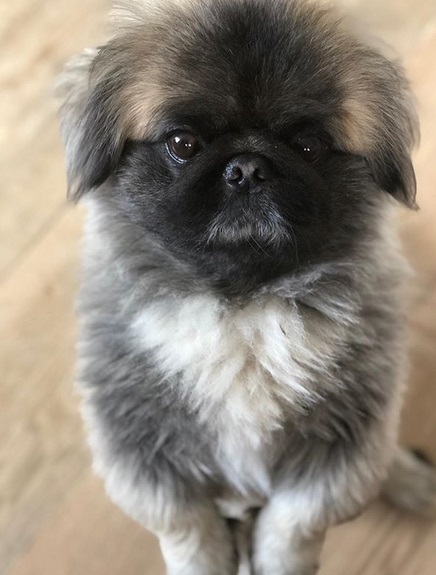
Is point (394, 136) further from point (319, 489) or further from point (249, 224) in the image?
point (319, 489)

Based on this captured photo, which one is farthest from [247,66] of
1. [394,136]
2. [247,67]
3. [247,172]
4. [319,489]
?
[319,489]

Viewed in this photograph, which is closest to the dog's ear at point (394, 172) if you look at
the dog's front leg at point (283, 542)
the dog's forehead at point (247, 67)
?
the dog's forehead at point (247, 67)

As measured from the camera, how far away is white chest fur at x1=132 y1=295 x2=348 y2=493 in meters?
0.93

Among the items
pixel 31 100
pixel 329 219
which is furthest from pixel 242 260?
pixel 31 100

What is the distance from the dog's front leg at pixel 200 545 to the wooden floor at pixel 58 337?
17cm

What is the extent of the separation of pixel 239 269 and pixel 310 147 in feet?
0.51

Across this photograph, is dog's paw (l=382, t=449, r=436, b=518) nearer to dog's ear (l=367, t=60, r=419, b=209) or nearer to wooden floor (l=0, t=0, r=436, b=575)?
wooden floor (l=0, t=0, r=436, b=575)

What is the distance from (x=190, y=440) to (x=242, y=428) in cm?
7

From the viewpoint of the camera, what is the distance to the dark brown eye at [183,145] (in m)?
0.84

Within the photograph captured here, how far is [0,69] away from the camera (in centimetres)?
173

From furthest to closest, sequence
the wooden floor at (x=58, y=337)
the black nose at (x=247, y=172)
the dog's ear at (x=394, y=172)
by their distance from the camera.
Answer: the wooden floor at (x=58, y=337)
the dog's ear at (x=394, y=172)
the black nose at (x=247, y=172)

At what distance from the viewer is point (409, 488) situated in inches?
49.7

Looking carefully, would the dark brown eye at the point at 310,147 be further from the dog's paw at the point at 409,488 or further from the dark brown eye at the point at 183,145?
the dog's paw at the point at 409,488

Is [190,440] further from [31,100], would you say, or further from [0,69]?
[0,69]
